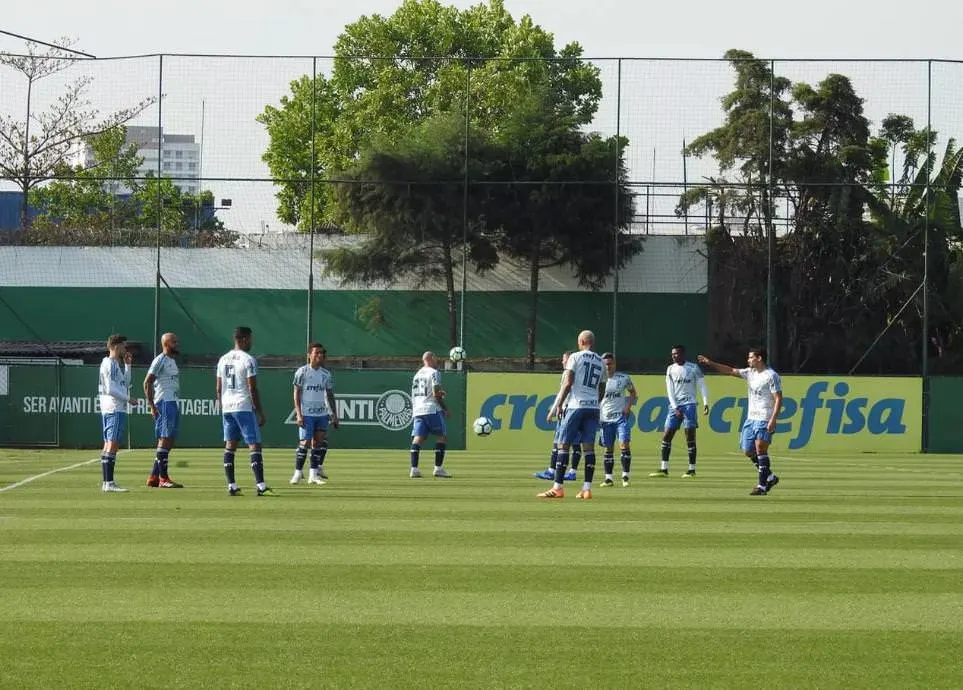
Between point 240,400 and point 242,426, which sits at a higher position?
point 240,400

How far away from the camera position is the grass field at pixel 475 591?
6.87 meters

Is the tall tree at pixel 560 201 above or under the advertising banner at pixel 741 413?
above

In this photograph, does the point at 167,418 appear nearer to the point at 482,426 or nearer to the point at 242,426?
the point at 242,426

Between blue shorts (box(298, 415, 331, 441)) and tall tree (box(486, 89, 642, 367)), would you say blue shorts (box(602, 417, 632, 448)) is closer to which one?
blue shorts (box(298, 415, 331, 441))

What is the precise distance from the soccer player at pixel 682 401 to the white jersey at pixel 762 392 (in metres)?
3.69

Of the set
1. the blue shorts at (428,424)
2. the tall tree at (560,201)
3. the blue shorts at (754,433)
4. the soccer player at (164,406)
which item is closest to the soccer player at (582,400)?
the blue shorts at (754,433)

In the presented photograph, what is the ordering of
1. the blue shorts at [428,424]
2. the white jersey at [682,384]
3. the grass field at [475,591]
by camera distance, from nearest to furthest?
the grass field at [475,591] → the blue shorts at [428,424] → the white jersey at [682,384]

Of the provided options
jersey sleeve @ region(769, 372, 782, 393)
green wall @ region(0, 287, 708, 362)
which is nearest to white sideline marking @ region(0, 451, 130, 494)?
jersey sleeve @ region(769, 372, 782, 393)

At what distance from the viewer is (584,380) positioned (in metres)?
16.2

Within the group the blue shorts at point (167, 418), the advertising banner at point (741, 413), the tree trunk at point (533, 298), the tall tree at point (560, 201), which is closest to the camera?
the blue shorts at point (167, 418)

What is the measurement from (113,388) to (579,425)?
219 inches

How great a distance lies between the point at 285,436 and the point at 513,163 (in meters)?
14.2

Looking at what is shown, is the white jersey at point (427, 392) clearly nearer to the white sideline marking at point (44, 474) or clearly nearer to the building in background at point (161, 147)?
the white sideline marking at point (44, 474)

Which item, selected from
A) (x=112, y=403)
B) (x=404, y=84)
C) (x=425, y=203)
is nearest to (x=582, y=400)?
(x=112, y=403)
